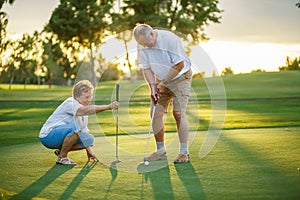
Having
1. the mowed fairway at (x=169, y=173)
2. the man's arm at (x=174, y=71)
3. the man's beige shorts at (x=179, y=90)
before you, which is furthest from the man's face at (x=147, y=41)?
the mowed fairway at (x=169, y=173)

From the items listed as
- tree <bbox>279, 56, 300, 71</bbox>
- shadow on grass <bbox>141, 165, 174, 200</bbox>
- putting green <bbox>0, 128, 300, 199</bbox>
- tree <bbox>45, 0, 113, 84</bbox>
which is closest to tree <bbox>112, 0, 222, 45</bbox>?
tree <bbox>45, 0, 113, 84</bbox>

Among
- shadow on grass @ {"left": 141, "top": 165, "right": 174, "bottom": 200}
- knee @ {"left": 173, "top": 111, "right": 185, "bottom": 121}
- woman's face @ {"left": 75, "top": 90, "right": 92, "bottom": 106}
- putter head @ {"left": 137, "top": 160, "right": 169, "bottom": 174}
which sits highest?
woman's face @ {"left": 75, "top": 90, "right": 92, "bottom": 106}

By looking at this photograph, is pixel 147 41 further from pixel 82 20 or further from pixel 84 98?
pixel 82 20

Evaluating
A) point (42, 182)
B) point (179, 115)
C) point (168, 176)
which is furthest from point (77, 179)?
point (179, 115)

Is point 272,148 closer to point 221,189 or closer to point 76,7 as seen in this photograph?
point 221,189

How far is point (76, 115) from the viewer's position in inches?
209

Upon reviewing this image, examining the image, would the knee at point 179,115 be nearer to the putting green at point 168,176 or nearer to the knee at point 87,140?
the putting green at point 168,176

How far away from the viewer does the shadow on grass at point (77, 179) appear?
3.83 metres

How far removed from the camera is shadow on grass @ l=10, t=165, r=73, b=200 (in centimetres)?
388

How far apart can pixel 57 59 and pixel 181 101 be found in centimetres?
4696

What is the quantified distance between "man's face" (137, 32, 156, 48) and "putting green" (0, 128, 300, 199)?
124cm

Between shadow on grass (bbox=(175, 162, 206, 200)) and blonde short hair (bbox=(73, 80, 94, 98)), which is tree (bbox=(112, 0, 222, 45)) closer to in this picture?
blonde short hair (bbox=(73, 80, 94, 98))

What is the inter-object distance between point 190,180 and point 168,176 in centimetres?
29

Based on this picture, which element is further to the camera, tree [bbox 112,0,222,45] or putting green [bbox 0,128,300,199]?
tree [bbox 112,0,222,45]
